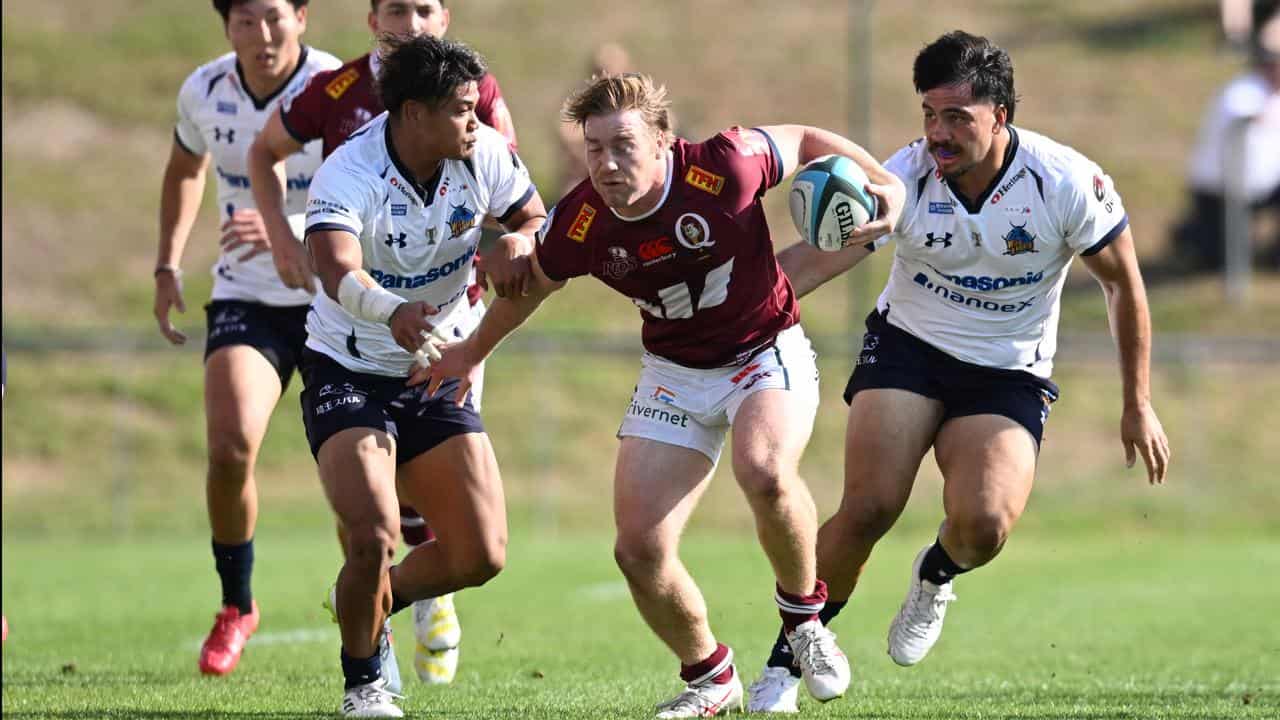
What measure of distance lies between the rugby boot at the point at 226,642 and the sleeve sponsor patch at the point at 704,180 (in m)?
3.18

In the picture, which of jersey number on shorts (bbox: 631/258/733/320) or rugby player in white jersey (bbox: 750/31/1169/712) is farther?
rugby player in white jersey (bbox: 750/31/1169/712)

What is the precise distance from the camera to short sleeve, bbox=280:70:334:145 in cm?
713

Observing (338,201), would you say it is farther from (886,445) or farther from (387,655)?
(886,445)

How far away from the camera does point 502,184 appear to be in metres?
6.54

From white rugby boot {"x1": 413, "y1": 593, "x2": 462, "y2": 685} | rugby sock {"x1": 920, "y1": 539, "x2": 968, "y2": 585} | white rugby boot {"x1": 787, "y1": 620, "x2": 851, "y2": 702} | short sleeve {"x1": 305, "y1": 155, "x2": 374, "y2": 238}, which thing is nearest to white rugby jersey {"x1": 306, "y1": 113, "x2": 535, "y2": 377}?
short sleeve {"x1": 305, "y1": 155, "x2": 374, "y2": 238}

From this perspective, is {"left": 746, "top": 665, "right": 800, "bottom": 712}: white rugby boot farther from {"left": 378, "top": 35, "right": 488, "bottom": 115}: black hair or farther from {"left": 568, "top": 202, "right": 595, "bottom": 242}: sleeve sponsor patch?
{"left": 378, "top": 35, "right": 488, "bottom": 115}: black hair

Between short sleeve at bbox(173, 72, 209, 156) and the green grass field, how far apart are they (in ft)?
8.20

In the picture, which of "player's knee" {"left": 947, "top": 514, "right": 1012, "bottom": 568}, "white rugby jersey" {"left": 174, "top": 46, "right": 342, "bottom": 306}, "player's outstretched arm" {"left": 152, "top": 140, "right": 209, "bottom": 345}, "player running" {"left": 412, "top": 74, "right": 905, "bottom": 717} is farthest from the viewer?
"player's outstretched arm" {"left": 152, "top": 140, "right": 209, "bottom": 345}

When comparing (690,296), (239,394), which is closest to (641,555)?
(690,296)

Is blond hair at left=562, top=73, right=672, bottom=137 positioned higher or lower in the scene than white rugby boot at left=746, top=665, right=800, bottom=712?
higher

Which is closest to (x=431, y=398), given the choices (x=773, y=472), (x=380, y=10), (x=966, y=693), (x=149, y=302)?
(x=773, y=472)

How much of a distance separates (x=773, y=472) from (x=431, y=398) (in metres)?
1.41

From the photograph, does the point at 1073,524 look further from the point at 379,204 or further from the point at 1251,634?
the point at 379,204

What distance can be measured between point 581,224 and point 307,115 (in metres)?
1.73
